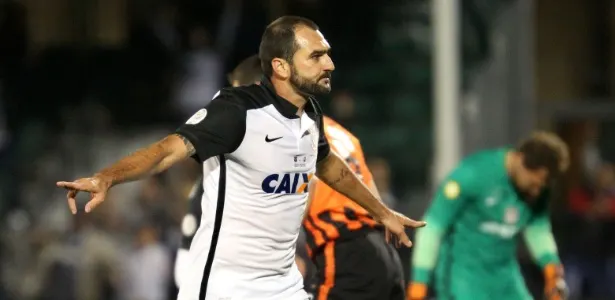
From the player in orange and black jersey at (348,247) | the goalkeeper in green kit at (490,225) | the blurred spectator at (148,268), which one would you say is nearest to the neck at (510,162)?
the goalkeeper in green kit at (490,225)

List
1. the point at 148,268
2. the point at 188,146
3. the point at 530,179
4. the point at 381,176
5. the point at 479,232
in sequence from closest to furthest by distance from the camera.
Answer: the point at 188,146 < the point at 530,179 < the point at 479,232 < the point at 381,176 < the point at 148,268

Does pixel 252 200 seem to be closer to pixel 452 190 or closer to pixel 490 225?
pixel 452 190

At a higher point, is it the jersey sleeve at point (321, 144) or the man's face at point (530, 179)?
the jersey sleeve at point (321, 144)

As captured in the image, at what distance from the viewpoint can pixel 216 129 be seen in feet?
13.4

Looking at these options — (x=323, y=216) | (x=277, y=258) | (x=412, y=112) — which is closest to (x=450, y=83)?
(x=412, y=112)

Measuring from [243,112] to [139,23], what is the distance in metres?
7.45

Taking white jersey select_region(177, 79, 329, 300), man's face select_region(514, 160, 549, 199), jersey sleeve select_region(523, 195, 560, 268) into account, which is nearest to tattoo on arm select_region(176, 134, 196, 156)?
white jersey select_region(177, 79, 329, 300)

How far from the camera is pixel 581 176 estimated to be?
11.5m

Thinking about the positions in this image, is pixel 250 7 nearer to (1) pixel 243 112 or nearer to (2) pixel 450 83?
(2) pixel 450 83

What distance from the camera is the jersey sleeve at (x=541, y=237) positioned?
6219mm

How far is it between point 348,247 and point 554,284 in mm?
1392

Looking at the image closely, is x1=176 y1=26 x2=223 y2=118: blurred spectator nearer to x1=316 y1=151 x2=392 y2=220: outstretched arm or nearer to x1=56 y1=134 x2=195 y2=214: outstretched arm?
x1=316 y1=151 x2=392 y2=220: outstretched arm

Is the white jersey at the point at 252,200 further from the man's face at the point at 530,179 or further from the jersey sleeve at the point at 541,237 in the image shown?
the jersey sleeve at the point at 541,237

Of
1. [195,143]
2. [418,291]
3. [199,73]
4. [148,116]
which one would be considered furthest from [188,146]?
[148,116]
